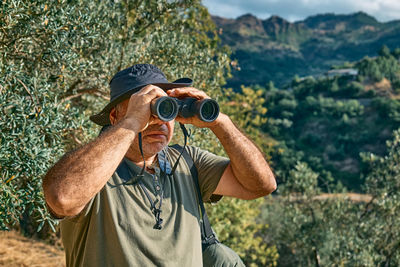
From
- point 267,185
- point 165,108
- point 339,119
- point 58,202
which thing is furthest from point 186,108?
point 339,119

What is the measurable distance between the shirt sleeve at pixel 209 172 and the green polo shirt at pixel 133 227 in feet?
0.57

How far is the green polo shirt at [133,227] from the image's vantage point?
6.92 ft

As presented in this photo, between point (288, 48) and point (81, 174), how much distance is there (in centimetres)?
18121

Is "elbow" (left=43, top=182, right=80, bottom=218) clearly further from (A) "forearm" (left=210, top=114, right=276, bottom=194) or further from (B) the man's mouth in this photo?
(A) "forearm" (left=210, top=114, right=276, bottom=194)

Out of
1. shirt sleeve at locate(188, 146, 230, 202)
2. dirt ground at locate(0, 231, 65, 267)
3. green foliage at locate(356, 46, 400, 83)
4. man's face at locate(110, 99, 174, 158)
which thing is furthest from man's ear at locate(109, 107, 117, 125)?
green foliage at locate(356, 46, 400, 83)

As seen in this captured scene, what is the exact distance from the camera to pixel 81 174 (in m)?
1.97

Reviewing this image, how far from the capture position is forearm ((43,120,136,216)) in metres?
1.93

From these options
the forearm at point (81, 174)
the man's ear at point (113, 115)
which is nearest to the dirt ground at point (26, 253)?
the man's ear at point (113, 115)

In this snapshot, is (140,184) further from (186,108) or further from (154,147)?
(186,108)

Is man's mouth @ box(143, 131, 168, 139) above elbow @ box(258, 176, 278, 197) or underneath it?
above

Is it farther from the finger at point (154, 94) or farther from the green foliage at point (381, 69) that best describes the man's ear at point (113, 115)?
the green foliage at point (381, 69)

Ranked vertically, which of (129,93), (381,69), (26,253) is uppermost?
(129,93)

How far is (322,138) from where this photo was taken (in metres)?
72.9

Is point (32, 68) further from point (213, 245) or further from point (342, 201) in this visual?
point (342, 201)
